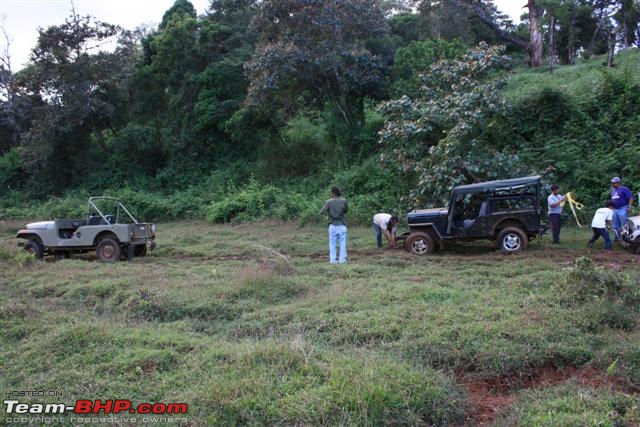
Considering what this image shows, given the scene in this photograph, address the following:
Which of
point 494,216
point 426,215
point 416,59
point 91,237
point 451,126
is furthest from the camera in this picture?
point 416,59

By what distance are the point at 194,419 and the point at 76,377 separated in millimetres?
1622

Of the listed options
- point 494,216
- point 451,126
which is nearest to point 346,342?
point 494,216

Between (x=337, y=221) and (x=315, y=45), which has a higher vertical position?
(x=315, y=45)

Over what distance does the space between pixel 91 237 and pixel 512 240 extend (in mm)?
10096

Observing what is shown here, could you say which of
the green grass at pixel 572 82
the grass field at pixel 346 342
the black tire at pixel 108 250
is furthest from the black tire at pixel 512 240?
the black tire at pixel 108 250

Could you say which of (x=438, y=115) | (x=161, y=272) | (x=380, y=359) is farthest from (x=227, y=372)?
(x=438, y=115)

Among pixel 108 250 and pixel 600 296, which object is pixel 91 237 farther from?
pixel 600 296

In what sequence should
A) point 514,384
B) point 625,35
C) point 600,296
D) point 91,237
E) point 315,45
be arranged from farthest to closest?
point 625,35
point 315,45
point 91,237
point 600,296
point 514,384

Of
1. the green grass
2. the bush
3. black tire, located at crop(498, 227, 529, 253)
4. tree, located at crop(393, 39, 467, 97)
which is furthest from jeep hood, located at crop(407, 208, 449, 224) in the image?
tree, located at crop(393, 39, 467, 97)

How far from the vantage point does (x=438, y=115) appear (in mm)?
14930

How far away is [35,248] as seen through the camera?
12.3 metres

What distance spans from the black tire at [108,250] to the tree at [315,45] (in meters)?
9.72

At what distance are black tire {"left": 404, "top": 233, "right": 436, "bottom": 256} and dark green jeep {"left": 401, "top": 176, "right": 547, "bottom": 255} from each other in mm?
23

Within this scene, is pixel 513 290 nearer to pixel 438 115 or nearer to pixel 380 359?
pixel 380 359
